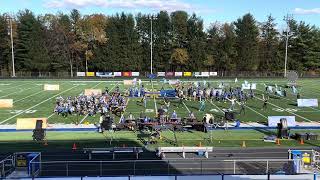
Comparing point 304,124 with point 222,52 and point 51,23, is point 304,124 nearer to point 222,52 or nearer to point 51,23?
point 222,52

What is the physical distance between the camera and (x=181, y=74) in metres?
89.2

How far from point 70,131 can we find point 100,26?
72.5 metres

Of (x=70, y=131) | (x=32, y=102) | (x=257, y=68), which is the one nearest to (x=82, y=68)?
(x=257, y=68)

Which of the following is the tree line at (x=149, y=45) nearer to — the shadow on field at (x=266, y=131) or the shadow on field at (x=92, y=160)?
the shadow on field at (x=266, y=131)

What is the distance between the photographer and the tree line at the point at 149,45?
302ft

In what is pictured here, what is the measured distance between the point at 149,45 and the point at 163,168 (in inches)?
3030

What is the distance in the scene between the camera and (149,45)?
95.8 metres

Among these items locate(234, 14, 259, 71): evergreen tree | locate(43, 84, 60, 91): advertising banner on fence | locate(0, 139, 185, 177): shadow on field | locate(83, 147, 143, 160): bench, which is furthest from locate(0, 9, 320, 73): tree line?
locate(83, 147, 143, 160): bench

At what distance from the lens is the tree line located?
302ft

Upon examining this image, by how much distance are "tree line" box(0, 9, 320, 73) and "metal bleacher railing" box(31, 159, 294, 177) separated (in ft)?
237

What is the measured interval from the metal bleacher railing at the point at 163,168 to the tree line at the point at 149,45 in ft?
237

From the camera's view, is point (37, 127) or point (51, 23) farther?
point (51, 23)

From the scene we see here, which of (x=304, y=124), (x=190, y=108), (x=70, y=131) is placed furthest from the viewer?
(x=190, y=108)

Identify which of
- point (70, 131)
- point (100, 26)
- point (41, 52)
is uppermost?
point (100, 26)
